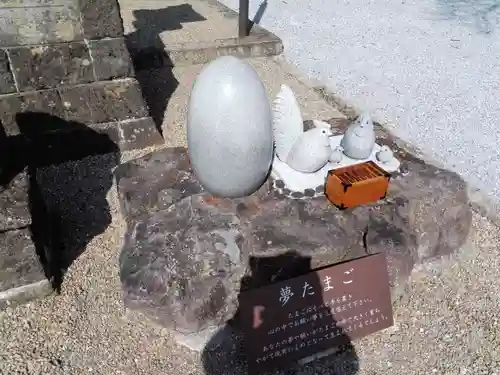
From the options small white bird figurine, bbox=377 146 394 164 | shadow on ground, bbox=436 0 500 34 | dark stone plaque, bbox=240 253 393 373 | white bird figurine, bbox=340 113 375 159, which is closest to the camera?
dark stone plaque, bbox=240 253 393 373

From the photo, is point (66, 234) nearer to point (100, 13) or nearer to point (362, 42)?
point (100, 13)

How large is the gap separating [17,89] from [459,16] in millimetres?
8078

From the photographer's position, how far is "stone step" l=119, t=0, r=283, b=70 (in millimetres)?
7020

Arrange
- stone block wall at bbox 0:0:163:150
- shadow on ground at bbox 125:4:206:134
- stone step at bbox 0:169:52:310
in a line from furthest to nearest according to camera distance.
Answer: shadow on ground at bbox 125:4:206:134
stone block wall at bbox 0:0:163:150
stone step at bbox 0:169:52:310

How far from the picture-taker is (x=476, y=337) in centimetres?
297

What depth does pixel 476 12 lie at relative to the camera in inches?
360

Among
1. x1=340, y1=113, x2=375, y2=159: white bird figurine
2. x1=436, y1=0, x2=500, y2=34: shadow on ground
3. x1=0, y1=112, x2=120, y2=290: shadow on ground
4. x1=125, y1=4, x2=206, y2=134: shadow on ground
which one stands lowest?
x1=125, y1=4, x2=206, y2=134: shadow on ground

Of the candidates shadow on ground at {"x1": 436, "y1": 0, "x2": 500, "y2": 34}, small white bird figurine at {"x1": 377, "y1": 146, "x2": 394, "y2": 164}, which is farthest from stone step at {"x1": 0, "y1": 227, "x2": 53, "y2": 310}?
shadow on ground at {"x1": 436, "y1": 0, "x2": 500, "y2": 34}

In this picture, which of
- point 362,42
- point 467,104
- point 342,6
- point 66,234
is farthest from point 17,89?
point 342,6

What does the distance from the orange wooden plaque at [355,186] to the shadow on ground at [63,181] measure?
1.96m

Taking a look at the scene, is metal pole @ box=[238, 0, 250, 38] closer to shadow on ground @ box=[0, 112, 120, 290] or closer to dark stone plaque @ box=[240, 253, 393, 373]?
shadow on ground @ box=[0, 112, 120, 290]

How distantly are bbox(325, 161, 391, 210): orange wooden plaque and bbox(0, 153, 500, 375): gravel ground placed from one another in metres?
0.77

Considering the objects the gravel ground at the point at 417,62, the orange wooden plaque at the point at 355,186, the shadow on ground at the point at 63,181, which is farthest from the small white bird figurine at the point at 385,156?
the shadow on ground at the point at 63,181

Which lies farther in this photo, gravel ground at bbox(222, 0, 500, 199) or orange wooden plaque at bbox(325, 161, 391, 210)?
gravel ground at bbox(222, 0, 500, 199)
